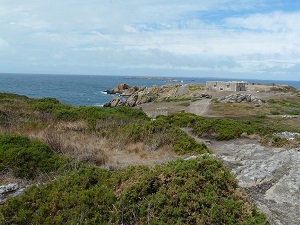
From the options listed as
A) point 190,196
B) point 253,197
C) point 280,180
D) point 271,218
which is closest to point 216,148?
point 280,180

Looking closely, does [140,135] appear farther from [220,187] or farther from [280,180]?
[220,187]

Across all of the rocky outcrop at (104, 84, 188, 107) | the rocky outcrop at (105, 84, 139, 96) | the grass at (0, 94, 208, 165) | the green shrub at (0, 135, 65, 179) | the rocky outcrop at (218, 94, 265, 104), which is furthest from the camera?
the rocky outcrop at (105, 84, 139, 96)

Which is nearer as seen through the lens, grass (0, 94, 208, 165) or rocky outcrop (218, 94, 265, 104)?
grass (0, 94, 208, 165)

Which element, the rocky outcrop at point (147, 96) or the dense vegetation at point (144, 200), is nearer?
the dense vegetation at point (144, 200)

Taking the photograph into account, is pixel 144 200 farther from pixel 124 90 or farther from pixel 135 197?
pixel 124 90

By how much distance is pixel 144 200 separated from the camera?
5.25 metres

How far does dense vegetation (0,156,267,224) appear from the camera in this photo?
4945 mm

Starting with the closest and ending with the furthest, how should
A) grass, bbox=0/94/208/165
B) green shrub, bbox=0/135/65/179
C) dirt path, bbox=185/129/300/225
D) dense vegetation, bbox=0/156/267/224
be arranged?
dense vegetation, bbox=0/156/267/224 → dirt path, bbox=185/129/300/225 → green shrub, bbox=0/135/65/179 → grass, bbox=0/94/208/165

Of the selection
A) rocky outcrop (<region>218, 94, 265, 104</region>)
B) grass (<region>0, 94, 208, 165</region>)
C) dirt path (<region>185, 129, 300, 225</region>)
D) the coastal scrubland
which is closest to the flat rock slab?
dirt path (<region>185, 129, 300, 225</region>)

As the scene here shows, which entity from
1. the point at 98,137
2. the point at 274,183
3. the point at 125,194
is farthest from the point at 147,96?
the point at 125,194

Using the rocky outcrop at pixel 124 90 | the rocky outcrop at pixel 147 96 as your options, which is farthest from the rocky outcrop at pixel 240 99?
the rocky outcrop at pixel 124 90

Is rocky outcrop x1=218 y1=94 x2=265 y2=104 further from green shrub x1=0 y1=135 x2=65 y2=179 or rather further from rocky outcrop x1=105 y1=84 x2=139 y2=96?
rocky outcrop x1=105 y1=84 x2=139 y2=96

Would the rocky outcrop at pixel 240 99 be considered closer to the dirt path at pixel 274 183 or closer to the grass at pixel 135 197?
the dirt path at pixel 274 183

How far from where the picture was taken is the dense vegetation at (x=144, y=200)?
4.95 metres
